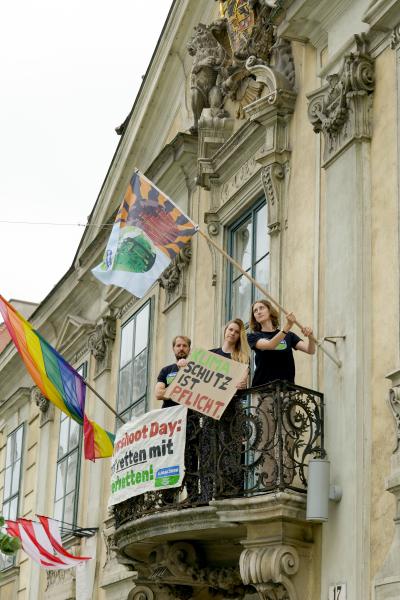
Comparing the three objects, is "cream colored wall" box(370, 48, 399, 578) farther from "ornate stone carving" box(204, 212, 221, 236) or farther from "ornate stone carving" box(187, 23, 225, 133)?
"ornate stone carving" box(187, 23, 225, 133)

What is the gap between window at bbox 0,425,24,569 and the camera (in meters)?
23.6

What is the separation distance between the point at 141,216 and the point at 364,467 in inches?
146

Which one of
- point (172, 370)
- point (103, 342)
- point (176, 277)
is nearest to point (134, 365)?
point (103, 342)

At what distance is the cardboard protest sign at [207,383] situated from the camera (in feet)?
38.2

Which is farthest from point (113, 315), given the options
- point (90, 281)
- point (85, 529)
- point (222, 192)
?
point (222, 192)

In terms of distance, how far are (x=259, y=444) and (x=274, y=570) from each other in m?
1.07

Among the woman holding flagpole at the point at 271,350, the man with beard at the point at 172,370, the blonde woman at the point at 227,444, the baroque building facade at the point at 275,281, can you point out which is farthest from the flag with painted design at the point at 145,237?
the woman holding flagpole at the point at 271,350

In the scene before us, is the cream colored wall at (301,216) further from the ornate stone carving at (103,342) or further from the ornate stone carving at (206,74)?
the ornate stone carving at (103,342)

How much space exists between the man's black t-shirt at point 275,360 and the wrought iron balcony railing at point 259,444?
0.22m

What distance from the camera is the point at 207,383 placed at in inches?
462

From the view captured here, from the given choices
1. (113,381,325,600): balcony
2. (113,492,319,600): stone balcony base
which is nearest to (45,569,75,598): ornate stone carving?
(113,492,319,600): stone balcony base

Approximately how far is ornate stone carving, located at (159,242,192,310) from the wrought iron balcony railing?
14.2 ft

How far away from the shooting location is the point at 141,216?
13258mm

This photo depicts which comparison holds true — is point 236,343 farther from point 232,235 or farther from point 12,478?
point 12,478
